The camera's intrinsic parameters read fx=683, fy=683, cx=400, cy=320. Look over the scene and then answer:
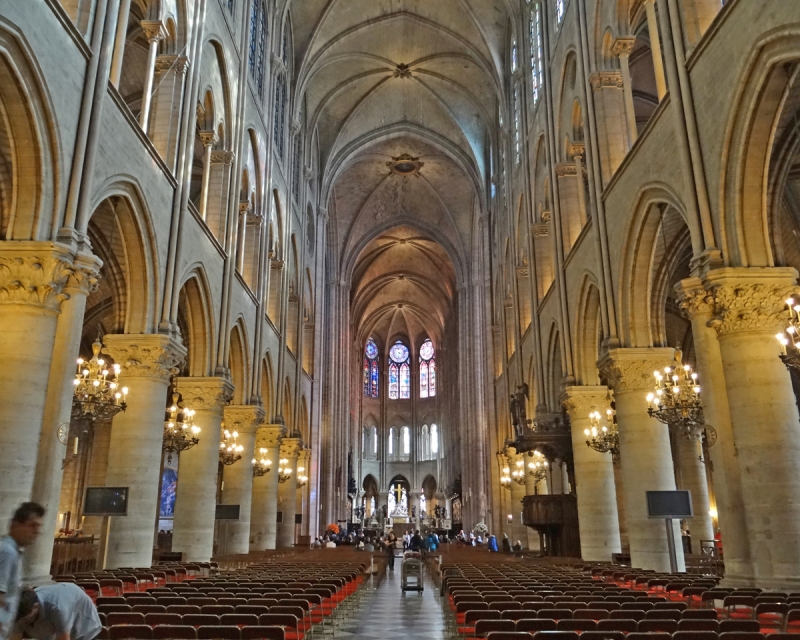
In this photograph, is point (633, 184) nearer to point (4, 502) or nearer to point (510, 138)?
point (4, 502)

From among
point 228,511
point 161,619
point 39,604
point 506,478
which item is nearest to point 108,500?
point 161,619

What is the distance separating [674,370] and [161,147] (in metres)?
11.8

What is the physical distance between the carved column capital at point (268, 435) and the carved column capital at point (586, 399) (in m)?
11.8

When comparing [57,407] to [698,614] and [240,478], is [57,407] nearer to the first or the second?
[698,614]

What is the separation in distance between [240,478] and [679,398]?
14060 mm

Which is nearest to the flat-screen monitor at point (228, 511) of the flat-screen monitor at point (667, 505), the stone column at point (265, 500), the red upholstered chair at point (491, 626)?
the stone column at point (265, 500)

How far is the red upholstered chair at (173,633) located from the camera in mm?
5273

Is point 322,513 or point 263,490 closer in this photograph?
point 263,490

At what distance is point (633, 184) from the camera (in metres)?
13.9

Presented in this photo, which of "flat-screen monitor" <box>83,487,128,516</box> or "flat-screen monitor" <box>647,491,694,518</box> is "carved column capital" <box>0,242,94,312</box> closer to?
"flat-screen monitor" <box>83,487,128,516</box>

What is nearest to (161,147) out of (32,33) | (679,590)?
(32,33)

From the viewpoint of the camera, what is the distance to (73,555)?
20.2 meters

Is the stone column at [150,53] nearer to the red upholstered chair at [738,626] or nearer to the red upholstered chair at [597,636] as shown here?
the red upholstered chair at [597,636]

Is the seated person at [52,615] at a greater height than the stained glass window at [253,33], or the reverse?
the stained glass window at [253,33]
